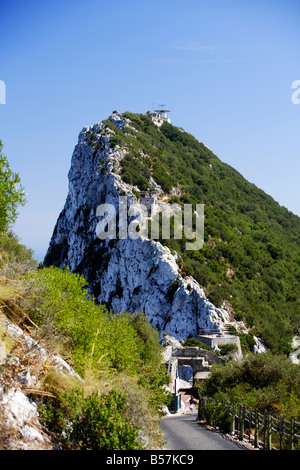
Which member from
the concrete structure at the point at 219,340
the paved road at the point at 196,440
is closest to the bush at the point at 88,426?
the paved road at the point at 196,440

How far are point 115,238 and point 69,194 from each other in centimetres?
2499

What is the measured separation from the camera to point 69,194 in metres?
89.8

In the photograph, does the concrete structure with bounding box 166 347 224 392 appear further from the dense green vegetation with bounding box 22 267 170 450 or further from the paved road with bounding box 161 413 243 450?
the dense green vegetation with bounding box 22 267 170 450

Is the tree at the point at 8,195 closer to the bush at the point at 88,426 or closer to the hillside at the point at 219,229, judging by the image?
the bush at the point at 88,426

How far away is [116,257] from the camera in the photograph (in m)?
68.1

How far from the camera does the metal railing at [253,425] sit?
1209 centimetres

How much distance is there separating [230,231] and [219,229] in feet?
12.5

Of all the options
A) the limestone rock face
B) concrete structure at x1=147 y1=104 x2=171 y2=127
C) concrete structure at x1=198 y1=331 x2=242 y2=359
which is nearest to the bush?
concrete structure at x1=198 y1=331 x2=242 y2=359

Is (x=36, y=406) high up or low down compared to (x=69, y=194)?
down

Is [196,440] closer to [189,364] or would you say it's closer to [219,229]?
[189,364]

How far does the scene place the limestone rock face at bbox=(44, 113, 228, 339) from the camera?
60.4 m

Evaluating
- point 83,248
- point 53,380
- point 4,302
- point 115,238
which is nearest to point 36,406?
point 53,380

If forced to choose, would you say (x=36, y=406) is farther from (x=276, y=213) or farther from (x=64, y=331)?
(x=276, y=213)

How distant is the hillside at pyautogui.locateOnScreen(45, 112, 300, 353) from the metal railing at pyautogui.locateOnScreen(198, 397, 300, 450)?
42619 millimetres
